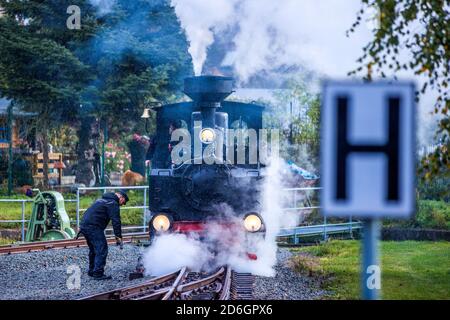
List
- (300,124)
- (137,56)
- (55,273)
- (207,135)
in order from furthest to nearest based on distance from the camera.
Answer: (137,56) → (300,124) → (55,273) → (207,135)

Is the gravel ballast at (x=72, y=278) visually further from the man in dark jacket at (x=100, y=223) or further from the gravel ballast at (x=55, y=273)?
the man in dark jacket at (x=100, y=223)

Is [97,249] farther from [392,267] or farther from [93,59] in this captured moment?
[93,59]

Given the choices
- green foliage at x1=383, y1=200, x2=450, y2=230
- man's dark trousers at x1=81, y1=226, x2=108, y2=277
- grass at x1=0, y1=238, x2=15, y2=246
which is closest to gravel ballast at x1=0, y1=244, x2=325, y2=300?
man's dark trousers at x1=81, y1=226, x2=108, y2=277

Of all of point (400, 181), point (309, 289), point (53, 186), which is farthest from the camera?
point (53, 186)

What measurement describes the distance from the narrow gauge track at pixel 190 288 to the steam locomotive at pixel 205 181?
0.47 meters

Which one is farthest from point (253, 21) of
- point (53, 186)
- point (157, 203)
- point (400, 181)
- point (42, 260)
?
point (400, 181)

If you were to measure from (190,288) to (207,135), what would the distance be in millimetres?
1681

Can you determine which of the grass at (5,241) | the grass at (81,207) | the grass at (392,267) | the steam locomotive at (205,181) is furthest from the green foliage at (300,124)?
the grass at (5,241)

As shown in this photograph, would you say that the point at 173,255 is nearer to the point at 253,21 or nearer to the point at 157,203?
the point at 157,203

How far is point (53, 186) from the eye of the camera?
12.4m

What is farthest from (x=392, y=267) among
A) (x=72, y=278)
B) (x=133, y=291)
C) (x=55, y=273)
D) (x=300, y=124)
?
(x=300, y=124)

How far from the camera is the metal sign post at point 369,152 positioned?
7.27ft

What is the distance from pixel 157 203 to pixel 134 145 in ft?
18.3

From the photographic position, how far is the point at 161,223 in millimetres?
6930
